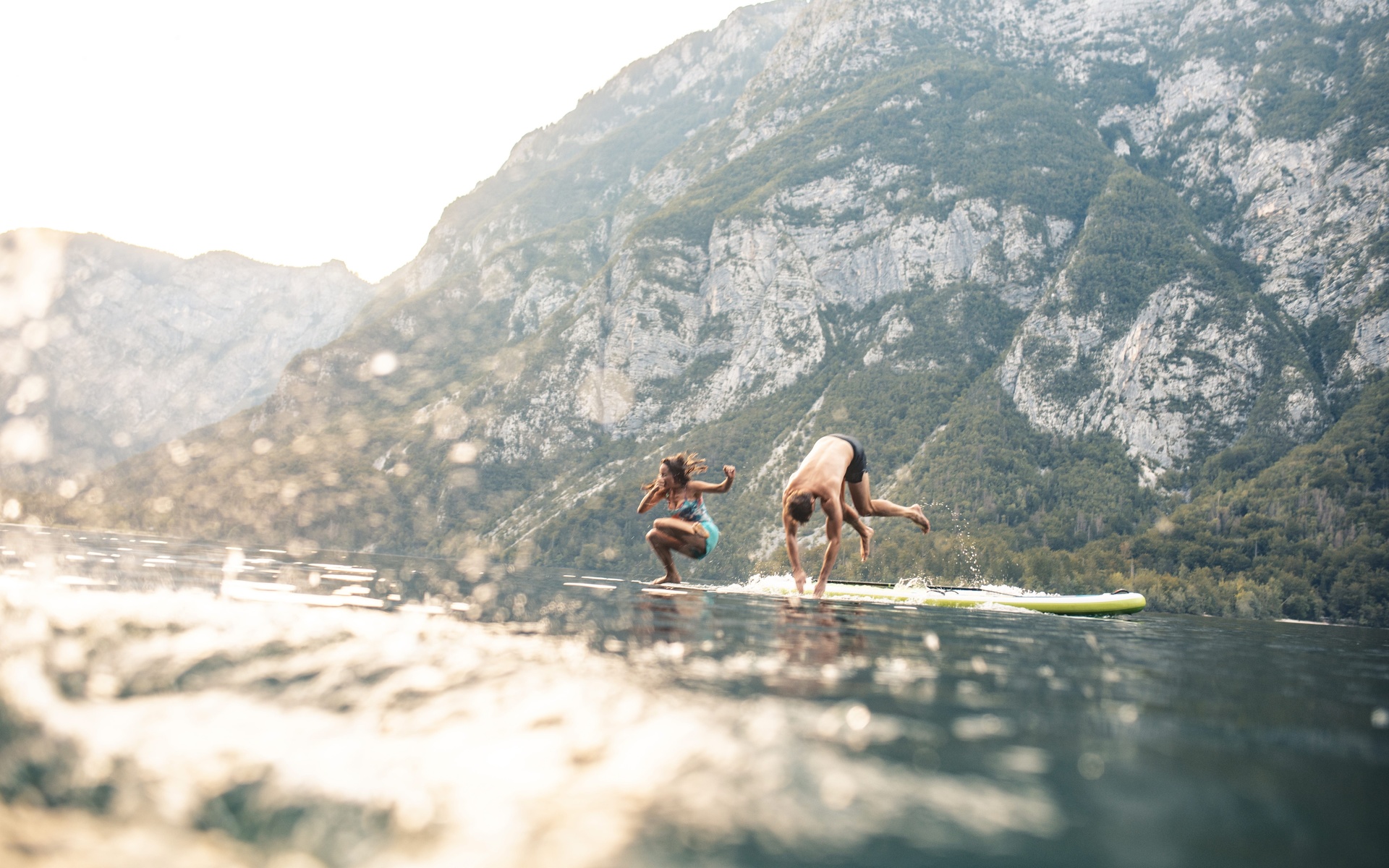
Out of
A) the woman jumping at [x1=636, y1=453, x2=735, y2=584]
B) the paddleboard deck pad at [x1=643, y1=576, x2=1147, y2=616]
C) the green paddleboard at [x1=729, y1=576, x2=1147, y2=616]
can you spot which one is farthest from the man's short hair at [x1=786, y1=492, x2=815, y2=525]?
the green paddleboard at [x1=729, y1=576, x2=1147, y2=616]

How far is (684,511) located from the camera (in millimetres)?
20422

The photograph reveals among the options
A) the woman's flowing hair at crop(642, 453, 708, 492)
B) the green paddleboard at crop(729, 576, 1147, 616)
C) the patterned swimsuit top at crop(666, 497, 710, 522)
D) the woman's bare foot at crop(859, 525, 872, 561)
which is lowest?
the green paddleboard at crop(729, 576, 1147, 616)

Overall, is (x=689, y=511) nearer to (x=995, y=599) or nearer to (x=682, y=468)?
(x=682, y=468)

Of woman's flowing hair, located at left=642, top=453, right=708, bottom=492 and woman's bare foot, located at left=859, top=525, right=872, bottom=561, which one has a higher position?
woman's flowing hair, located at left=642, top=453, right=708, bottom=492

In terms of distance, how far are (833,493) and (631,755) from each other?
15138 mm

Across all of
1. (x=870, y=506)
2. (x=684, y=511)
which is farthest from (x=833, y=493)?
(x=684, y=511)

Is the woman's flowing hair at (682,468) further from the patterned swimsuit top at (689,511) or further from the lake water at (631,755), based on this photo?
the lake water at (631,755)

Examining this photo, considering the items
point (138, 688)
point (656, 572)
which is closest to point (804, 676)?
point (138, 688)

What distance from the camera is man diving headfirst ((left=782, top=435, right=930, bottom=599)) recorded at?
1875 centimetres

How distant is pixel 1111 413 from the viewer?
16975cm

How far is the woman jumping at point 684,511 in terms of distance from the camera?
1956cm

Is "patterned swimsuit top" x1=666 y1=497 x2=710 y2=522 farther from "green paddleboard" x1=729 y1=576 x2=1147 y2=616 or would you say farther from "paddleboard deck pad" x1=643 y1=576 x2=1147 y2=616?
"green paddleboard" x1=729 y1=576 x2=1147 y2=616

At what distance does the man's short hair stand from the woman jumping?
1695mm

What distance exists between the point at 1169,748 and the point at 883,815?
2.83m
